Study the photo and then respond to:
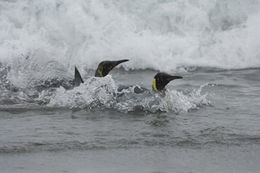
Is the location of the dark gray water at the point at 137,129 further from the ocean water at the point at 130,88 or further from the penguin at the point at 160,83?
the penguin at the point at 160,83

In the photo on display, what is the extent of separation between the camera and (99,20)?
12.3 metres

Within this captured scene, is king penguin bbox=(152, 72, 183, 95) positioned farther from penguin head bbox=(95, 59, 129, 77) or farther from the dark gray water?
penguin head bbox=(95, 59, 129, 77)

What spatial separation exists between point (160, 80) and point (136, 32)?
569cm

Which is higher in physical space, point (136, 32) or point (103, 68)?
point (136, 32)

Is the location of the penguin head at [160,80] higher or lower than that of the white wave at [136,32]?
lower

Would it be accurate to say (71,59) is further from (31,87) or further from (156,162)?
(156,162)

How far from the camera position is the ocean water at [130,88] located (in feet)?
14.1

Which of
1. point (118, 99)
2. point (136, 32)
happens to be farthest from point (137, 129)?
point (136, 32)

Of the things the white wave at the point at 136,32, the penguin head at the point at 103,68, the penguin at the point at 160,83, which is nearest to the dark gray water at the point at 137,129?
the penguin at the point at 160,83

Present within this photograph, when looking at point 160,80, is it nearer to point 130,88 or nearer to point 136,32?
point 130,88

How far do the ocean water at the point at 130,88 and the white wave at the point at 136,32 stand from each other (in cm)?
3

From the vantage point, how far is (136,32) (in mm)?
12094

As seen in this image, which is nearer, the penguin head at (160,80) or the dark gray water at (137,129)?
the dark gray water at (137,129)

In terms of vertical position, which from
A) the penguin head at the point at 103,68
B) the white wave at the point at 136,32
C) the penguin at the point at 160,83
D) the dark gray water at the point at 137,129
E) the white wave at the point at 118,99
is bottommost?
the dark gray water at the point at 137,129
